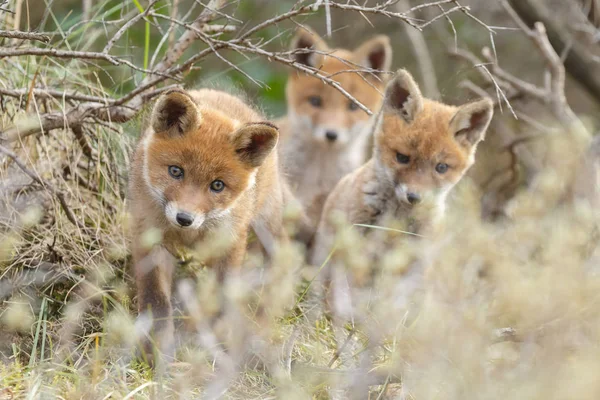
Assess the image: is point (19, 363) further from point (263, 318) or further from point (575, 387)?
point (575, 387)

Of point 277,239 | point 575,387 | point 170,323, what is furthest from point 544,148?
point 575,387

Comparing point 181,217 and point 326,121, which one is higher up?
point 181,217

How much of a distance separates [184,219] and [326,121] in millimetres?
2876

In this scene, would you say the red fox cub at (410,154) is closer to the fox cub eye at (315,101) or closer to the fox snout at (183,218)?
the fox snout at (183,218)

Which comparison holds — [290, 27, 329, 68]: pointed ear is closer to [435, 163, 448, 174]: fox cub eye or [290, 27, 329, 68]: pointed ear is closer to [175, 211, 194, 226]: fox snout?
[435, 163, 448, 174]: fox cub eye

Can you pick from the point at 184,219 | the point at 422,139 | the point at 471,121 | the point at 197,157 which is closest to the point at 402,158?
the point at 422,139

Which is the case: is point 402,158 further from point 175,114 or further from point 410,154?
point 175,114

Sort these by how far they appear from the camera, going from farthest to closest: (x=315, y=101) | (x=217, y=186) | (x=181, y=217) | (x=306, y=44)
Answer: (x=315, y=101), (x=306, y=44), (x=217, y=186), (x=181, y=217)

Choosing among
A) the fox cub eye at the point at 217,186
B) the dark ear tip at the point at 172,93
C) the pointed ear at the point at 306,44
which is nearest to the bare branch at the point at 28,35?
the dark ear tip at the point at 172,93

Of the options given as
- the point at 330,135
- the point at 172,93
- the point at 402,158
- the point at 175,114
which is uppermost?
the point at 172,93

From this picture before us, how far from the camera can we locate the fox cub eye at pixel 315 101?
20.9 ft

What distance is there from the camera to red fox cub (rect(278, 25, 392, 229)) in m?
6.07

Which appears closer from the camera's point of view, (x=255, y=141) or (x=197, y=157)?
(x=197, y=157)

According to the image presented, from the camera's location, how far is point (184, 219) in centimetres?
351
